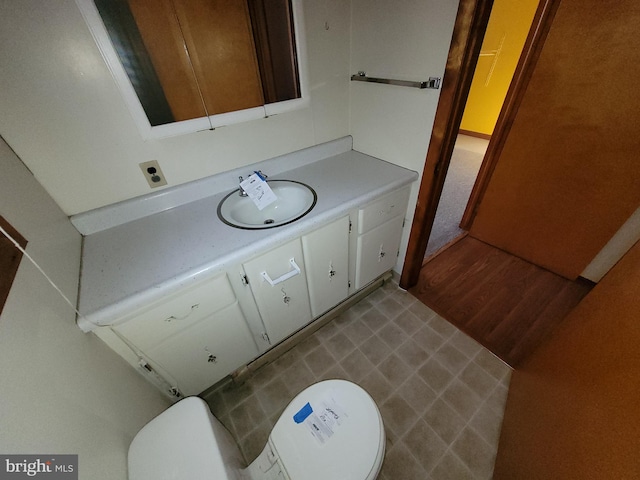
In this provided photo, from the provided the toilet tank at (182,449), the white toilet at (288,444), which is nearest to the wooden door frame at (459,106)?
the white toilet at (288,444)

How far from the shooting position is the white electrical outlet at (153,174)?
104cm

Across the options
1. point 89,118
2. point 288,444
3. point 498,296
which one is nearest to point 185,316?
point 288,444

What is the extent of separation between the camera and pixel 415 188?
134 cm

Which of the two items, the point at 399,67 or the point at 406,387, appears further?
the point at 406,387

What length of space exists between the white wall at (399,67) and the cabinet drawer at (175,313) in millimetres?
1049

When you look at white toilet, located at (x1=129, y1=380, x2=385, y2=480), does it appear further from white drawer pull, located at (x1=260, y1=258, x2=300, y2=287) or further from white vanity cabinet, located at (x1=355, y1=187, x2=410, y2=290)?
white vanity cabinet, located at (x1=355, y1=187, x2=410, y2=290)

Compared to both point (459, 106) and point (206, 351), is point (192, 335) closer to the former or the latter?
point (206, 351)

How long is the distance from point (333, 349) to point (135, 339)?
3.15 feet

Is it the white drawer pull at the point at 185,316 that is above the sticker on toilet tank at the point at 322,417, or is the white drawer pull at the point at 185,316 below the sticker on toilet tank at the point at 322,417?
above

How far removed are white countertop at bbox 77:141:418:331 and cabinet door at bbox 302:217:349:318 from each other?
8cm

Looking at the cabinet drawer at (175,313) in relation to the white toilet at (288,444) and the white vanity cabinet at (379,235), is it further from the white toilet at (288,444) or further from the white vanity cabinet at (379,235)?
the white vanity cabinet at (379,235)

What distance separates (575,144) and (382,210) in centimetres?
117

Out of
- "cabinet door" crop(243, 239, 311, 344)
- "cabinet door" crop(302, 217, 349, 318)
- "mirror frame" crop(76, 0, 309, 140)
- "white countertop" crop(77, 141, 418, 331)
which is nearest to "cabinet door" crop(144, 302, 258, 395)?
"cabinet door" crop(243, 239, 311, 344)

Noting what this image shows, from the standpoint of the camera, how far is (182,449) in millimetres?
645
